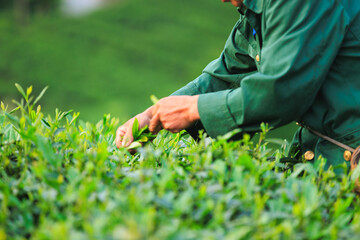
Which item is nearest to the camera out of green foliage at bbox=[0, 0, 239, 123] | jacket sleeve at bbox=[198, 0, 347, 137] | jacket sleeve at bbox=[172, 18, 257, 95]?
jacket sleeve at bbox=[198, 0, 347, 137]

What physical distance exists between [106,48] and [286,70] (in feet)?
38.8

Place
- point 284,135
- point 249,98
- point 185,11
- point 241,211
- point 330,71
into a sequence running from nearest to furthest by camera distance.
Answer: point 241,211
point 249,98
point 330,71
point 284,135
point 185,11

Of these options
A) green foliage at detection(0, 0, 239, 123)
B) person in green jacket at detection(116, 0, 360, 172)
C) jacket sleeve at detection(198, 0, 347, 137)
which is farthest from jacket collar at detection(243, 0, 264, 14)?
green foliage at detection(0, 0, 239, 123)

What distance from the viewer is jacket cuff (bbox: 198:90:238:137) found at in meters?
2.08

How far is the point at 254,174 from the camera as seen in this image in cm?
164

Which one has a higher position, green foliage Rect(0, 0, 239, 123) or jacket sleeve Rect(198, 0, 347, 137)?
green foliage Rect(0, 0, 239, 123)

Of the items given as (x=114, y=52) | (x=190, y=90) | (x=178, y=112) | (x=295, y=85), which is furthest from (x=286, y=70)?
(x=114, y=52)

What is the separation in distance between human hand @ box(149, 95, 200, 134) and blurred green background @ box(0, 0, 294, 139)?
26.4 feet

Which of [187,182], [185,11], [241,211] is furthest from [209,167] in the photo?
[185,11]

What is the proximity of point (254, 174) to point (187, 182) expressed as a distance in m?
0.23

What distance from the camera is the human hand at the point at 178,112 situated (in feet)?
7.09

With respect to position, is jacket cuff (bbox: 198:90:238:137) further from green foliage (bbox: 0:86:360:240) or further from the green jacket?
green foliage (bbox: 0:86:360:240)

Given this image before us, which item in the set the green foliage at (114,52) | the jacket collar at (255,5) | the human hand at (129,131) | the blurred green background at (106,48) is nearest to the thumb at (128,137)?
the human hand at (129,131)

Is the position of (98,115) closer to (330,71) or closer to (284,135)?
(284,135)
